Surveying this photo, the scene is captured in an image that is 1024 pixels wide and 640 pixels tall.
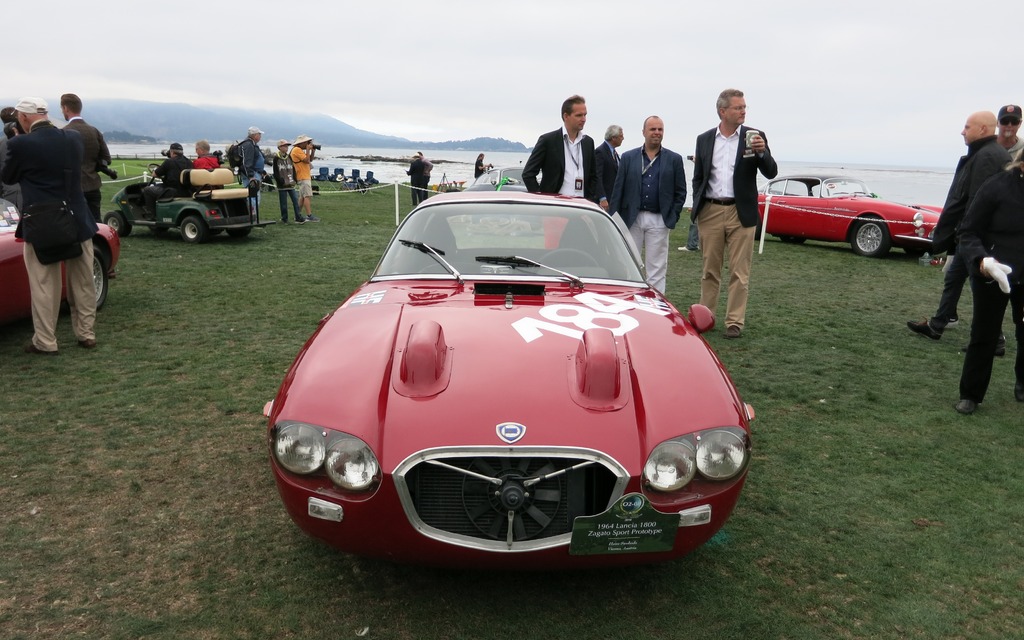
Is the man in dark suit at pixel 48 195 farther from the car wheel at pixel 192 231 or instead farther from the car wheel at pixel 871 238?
the car wheel at pixel 871 238

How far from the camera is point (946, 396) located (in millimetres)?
5477

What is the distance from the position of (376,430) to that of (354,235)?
12482mm

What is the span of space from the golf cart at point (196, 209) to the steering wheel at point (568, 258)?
9709 mm

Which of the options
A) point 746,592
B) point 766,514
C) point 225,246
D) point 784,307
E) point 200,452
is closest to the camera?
point 746,592

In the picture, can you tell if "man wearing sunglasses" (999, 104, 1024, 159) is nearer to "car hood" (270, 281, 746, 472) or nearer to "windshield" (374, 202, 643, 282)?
"windshield" (374, 202, 643, 282)

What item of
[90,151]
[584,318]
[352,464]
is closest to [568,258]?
[584,318]

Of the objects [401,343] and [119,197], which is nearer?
[401,343]

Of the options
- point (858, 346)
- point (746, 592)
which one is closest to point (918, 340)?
point (858, 346)

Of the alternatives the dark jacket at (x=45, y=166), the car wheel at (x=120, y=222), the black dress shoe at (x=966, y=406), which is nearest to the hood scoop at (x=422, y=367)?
the black dress shoe at (x=966, y=406)

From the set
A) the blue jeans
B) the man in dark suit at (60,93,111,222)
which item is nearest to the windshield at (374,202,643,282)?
the man in dark suit at (60,93,111,222)

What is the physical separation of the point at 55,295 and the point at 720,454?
543 cm

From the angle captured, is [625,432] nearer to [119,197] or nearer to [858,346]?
[858,346]

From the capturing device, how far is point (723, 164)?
6.80m

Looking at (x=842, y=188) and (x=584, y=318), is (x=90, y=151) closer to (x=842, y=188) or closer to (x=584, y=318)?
(x=584, y=318)
